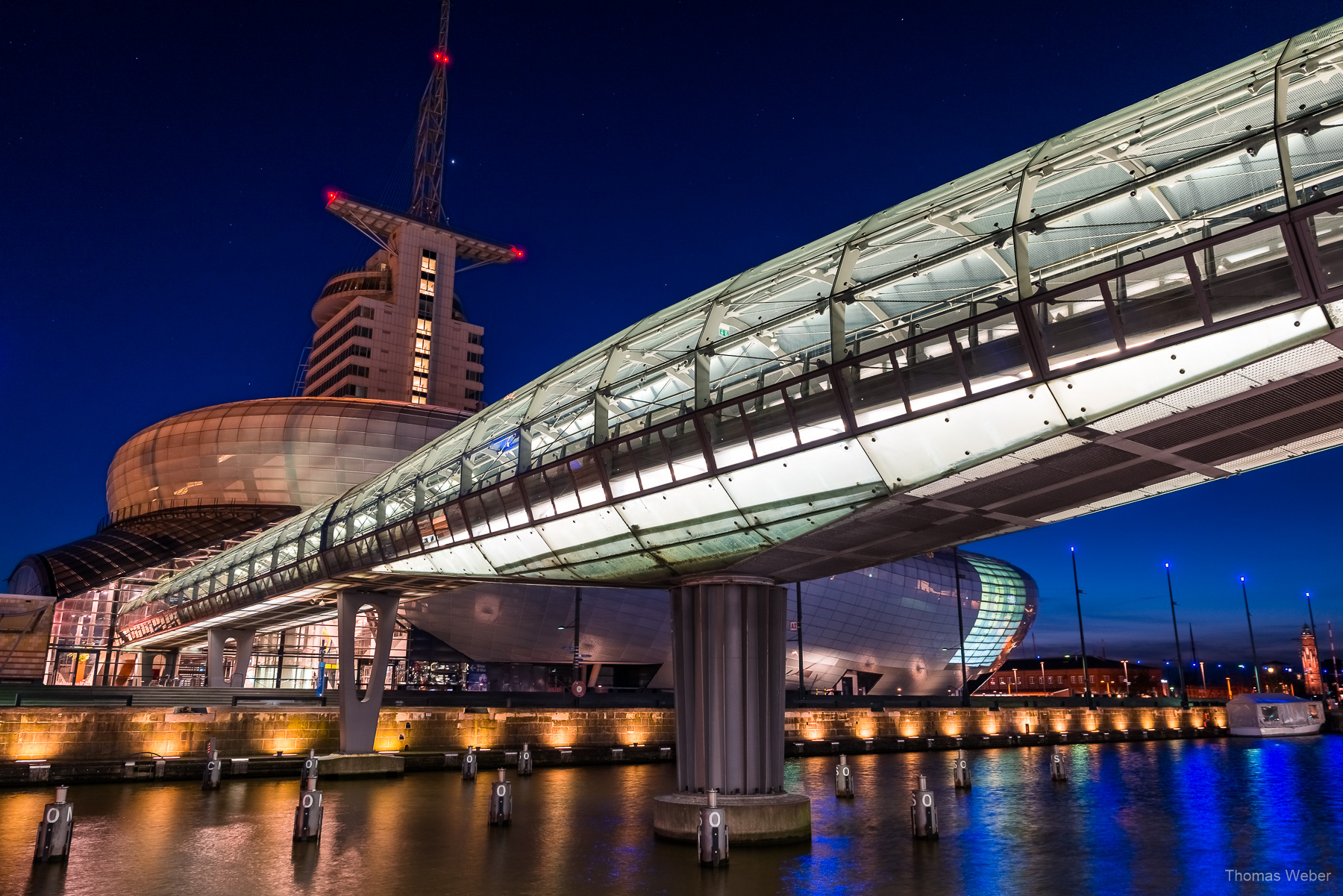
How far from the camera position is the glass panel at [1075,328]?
1122 centimetres

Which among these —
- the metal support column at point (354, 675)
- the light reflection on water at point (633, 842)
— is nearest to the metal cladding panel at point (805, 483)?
the light reflection on water at point (633, 842)

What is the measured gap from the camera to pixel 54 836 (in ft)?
47.6

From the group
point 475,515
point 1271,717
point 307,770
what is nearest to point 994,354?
point 475,515

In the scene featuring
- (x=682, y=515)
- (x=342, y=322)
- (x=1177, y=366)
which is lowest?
(x=682, y=515)

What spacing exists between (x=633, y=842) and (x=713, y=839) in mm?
3064

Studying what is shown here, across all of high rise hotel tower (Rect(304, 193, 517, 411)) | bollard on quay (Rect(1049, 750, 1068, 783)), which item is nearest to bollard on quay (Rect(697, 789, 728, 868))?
bollard on quay (Rect(1049, 750, 1068, 783))

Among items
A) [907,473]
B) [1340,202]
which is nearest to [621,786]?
[907,473]

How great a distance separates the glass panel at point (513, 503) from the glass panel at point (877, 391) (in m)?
9.42

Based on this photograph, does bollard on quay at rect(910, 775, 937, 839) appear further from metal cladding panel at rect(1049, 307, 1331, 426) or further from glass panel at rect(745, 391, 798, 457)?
metal cladding panel at rect(1049, 307, 1331, 426)

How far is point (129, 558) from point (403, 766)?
50389 millimetres

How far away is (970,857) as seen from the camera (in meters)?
15.0

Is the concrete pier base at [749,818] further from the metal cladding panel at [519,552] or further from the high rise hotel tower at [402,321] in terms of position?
the high rise hotel tower at [402,321]

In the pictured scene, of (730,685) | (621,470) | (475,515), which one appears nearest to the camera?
(621,470)

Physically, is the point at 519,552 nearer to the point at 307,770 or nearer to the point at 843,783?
the point at 307,770
